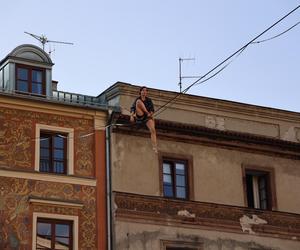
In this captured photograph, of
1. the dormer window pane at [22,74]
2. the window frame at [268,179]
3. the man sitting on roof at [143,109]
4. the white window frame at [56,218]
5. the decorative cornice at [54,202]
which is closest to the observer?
the man sitting on roof at [143,109]

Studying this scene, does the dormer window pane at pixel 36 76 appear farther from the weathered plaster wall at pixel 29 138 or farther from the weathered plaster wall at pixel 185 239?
the weathered plaster wall at pixel 185 239

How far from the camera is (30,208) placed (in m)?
25.8

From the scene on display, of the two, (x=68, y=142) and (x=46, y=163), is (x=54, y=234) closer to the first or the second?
(x=46, y=163)

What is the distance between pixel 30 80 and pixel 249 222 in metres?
8.48

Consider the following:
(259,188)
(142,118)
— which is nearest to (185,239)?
(259,188)

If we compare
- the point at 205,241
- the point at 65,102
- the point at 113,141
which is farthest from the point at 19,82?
the point at 205,241

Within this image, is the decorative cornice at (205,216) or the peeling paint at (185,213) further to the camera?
the peeling paint at (185,213)

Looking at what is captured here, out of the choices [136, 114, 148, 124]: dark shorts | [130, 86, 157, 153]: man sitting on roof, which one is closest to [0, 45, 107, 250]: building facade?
[136, 114, 148, 124]: dark shorts

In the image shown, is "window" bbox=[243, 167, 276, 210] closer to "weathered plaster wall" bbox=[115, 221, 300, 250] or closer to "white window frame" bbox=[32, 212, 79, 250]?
"weathered plaster wall" bbox=[115, 221, 300, 250]

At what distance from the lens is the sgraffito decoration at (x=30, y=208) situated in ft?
83.0

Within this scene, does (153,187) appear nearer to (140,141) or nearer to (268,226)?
(140,141)

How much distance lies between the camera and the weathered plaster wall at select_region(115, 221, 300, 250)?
26734 millimetres

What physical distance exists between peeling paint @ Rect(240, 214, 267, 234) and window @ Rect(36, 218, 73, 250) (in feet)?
19.8

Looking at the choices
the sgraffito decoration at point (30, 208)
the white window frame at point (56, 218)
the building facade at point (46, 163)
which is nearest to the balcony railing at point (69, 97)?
the building facade at point (46, 163)
